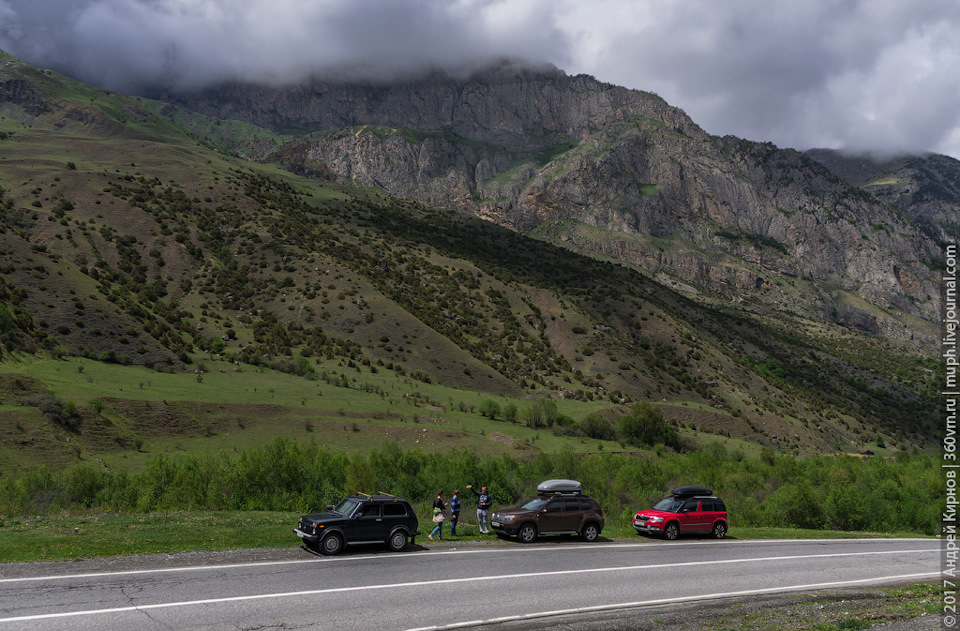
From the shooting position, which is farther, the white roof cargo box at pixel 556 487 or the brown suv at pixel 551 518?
the white roof cargo box at pixel 556 487

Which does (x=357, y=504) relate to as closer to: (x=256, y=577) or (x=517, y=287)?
(x=256, y=577)

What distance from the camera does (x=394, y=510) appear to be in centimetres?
1927

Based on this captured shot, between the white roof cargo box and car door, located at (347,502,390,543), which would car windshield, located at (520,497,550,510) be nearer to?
the white roof cargo box

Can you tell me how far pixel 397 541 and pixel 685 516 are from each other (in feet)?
43.6

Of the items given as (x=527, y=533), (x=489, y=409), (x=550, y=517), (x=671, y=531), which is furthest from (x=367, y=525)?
(x=489, y=409)

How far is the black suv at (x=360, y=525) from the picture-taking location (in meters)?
17.8

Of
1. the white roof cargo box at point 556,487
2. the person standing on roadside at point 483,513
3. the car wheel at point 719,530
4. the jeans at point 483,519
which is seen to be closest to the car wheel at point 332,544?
the person standing on roadside at point 483,513

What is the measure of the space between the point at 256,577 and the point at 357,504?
181 inches

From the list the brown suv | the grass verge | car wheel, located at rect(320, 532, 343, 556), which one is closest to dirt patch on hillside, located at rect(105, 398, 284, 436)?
the grass verge

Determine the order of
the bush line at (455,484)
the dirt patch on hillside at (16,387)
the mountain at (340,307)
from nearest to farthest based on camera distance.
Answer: the bush line at (455,484) < the dirt patch on hillside at (16,387) < the mountain at (340,307)

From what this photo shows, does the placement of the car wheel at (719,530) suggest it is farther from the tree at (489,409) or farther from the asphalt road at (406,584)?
the tree at (489,409)

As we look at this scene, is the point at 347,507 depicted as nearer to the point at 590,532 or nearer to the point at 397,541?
the point at 397,541

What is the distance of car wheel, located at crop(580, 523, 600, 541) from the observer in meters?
23.1

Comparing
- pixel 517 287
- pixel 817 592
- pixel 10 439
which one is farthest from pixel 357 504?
pixel 517 287
